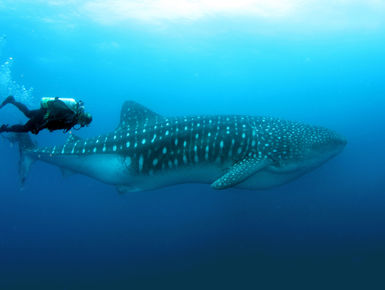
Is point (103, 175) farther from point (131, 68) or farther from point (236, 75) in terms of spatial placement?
point (236, 75)

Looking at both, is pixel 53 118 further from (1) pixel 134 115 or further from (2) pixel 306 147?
(2) pixel 306 147

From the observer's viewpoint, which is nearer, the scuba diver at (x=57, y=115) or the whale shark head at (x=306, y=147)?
the scuba diver at (x=57, y=115)

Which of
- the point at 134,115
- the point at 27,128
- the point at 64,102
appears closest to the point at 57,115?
the point at 64,102

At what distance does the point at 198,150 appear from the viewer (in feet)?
24.5

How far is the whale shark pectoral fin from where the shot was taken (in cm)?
630

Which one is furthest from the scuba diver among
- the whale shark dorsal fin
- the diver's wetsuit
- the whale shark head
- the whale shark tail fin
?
the whale shark head

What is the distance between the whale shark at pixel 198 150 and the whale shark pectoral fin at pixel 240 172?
2cm

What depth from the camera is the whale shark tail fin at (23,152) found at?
29.4 ft

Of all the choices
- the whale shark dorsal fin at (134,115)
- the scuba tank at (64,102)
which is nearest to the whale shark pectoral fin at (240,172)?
the whale shark dorsal fin at (134,115)

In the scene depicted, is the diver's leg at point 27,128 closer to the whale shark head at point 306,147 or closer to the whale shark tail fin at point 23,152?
the whale shark tail fin at point 23,152

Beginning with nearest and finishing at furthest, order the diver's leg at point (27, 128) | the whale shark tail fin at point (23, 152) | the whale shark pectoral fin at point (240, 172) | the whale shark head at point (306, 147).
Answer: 1. the whale shark pectoral fin at point (240, 172)
2. the diver's leg at point (27, 128)
3. the whale shark head at point (306, 147)
4. the whale shark tail fin at point (23, 152)

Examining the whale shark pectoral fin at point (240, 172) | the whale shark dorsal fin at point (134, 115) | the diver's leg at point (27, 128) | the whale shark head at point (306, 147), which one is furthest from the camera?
the whale shark dorsal fin at point (134, 115)

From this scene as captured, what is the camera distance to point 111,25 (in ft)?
111

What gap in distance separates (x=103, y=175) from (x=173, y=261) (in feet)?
25.0
